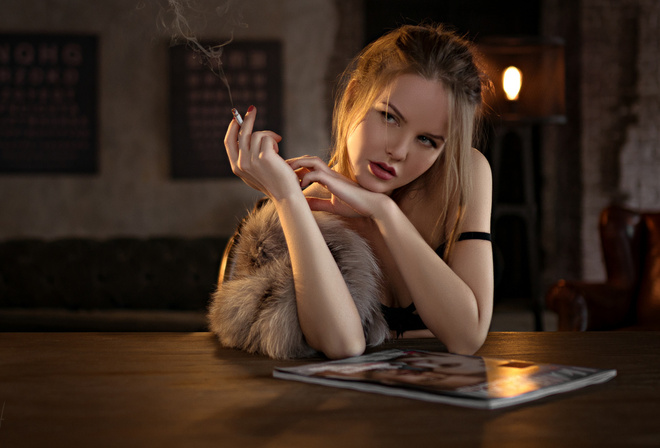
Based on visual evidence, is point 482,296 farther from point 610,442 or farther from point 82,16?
point 82,16

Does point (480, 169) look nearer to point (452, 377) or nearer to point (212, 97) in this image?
point (452, 377)

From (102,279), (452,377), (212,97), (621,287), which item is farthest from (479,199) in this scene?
(212,97)

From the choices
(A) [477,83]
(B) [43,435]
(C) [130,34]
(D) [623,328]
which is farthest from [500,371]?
(C) [130,34]

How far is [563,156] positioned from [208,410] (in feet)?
12.9

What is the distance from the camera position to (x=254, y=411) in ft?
1.96

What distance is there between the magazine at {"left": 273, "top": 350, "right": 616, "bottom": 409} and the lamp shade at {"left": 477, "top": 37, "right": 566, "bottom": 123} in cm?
240

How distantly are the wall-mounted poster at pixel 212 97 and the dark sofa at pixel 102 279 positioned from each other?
0.78 m

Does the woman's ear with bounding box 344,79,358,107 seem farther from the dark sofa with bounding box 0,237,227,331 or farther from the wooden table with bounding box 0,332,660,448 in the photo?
the dark sofa with bounding box 0,237,227,331

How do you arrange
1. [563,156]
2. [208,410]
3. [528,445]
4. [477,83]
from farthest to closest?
[563,156]
[477,83]
[208,410]
[528,445]

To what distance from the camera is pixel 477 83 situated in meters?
1.17

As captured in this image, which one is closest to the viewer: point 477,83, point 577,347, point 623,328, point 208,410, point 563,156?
point 208,410

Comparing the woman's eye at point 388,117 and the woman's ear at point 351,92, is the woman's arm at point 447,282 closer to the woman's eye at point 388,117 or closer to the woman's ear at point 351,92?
the woman's eye at point 388,117

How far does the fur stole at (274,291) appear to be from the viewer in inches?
35.7

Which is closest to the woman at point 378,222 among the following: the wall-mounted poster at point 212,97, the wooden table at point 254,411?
the wooden table at point 254,411
